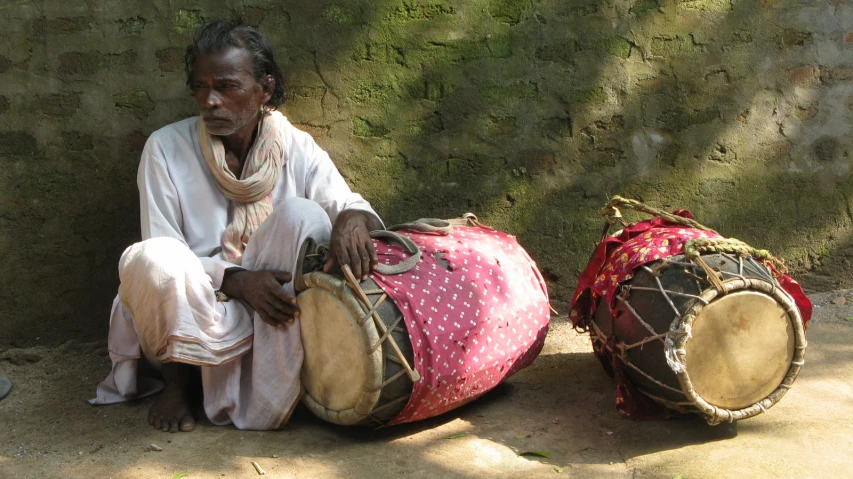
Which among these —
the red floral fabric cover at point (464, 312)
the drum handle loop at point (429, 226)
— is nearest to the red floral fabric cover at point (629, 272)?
the red floral fabric cover at point (464, 312)

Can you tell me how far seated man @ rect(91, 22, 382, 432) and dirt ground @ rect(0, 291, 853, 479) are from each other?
0.49 ft

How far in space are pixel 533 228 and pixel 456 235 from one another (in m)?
0.82

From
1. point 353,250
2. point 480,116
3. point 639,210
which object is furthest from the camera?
point 480,116

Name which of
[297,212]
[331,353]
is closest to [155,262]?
[297,212]

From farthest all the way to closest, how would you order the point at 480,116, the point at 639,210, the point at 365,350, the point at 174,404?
the point at 480,116 < the point at 639,210 < the point at 174,404 < the point at 365,350

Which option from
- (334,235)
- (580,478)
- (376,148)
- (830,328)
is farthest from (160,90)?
(830,328)

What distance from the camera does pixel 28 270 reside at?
11.9 ft

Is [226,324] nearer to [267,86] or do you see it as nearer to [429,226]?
[429,226]

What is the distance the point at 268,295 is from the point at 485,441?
2.91ft

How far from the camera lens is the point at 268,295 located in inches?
118

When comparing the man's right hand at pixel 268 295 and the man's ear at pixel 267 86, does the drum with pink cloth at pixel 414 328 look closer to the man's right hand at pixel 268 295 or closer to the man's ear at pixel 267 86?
the man's right hand at pixel 268 295

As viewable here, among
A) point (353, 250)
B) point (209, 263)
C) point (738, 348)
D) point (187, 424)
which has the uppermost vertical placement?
point (353, 250)

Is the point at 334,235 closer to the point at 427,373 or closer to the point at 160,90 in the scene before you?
the point at 427,373

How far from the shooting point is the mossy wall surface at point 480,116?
3566mm
